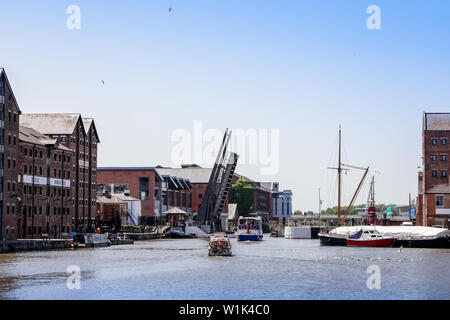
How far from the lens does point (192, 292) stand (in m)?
48.5

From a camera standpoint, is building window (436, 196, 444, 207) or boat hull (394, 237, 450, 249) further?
building window (436, 196, 444, 207)

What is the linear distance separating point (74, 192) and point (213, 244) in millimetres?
50131

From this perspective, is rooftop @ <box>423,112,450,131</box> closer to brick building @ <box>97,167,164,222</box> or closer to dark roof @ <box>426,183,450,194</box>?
dark roof @ <box>426,183,450,194</box>

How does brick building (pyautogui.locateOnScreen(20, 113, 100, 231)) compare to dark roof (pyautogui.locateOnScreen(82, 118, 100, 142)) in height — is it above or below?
below

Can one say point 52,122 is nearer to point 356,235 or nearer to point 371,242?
point 356,235

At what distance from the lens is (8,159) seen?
96125 mm

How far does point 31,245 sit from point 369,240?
154 feet

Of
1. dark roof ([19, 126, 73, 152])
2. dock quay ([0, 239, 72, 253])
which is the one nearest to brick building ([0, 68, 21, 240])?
dock quay ([0, 239, 72, 253])

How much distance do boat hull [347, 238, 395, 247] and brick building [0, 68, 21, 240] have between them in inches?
1778

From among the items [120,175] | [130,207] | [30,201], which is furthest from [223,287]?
[120,175]

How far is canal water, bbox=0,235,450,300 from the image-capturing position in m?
47.9

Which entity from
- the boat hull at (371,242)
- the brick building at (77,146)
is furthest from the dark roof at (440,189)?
the brick building at (77,146)

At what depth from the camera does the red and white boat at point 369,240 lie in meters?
110

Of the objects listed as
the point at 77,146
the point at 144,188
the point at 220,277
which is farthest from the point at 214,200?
the point at 220,277
